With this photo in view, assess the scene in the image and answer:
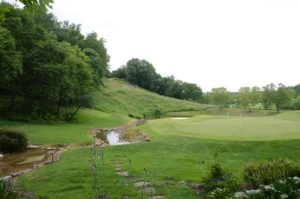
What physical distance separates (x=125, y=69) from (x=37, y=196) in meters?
109

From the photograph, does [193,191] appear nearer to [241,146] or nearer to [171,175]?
[171,175]

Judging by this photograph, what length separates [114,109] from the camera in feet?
200

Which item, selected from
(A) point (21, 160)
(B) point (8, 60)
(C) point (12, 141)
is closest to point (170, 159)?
(A) point (21, 160)

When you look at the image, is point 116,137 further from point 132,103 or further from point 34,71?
point 132,103

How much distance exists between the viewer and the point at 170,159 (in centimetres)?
1558

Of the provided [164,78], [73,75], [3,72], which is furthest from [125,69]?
[3,72]

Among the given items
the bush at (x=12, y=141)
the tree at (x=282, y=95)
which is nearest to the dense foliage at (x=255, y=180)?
the bush at (x=12, y=141)

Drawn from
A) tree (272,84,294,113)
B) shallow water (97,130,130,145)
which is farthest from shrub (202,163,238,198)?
tree (272,84,294,113)

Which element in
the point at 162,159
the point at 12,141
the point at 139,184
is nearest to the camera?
the point at 139,184

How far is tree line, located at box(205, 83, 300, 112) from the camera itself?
68625mm

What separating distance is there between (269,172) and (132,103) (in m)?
67.5

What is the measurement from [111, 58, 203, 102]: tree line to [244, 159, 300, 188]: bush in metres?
104

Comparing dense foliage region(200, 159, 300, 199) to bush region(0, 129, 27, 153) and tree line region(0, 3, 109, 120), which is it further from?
tree line region(0, 3, 109, 120)

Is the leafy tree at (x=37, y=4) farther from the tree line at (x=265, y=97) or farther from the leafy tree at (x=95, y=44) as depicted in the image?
the tree line at (x=265, y=97)
